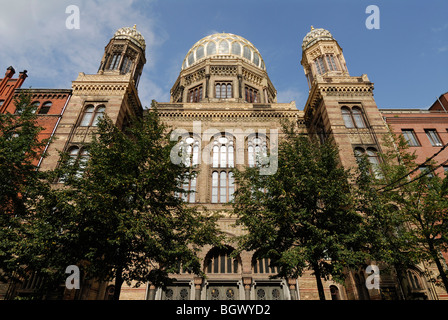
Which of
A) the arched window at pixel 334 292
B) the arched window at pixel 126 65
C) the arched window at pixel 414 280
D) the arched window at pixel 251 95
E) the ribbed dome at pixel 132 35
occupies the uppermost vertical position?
the ribbed dome at pixel 132 35

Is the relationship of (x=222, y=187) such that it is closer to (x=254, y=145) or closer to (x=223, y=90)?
(x=254, y=145)

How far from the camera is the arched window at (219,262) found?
58.5ft

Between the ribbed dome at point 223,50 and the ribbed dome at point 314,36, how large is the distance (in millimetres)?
7746

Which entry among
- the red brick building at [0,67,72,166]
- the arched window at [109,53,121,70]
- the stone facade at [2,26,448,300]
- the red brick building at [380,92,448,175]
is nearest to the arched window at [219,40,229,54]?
the stone facade at [2,26,448,300]

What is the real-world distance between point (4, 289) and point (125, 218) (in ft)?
38.2

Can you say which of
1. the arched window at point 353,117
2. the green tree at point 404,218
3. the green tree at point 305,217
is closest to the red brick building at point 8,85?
the green tree at point 305,217

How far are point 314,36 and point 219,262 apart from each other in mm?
26915

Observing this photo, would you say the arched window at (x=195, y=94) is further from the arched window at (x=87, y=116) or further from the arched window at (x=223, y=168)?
the arched window at (x=87, y=116)

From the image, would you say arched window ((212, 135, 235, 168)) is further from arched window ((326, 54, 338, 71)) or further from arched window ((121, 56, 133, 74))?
arched window ((326, 54, 338, 71))

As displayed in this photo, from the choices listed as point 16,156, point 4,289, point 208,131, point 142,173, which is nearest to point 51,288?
point 142,173

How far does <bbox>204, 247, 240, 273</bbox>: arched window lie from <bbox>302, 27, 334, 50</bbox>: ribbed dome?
24796mm

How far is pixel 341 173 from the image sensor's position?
12648 millimetres

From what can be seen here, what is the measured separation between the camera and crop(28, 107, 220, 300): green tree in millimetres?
9758

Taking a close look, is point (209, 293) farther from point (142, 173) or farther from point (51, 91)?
point (51, 91)
